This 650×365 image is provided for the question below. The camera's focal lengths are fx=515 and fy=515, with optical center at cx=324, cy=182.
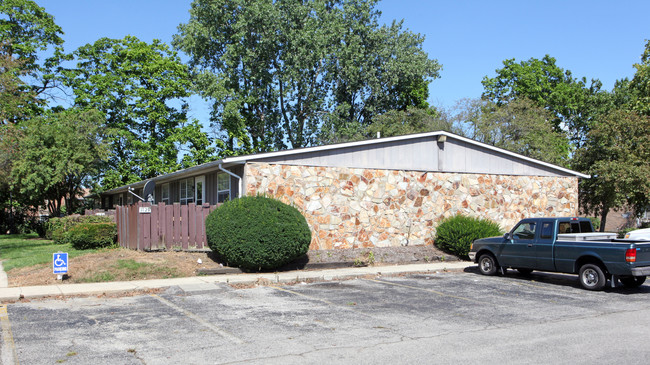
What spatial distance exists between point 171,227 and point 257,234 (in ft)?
12.8

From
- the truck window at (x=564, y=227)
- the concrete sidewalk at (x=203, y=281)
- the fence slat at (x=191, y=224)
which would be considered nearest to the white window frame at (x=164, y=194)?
the fence slat at (x=191, y=224)

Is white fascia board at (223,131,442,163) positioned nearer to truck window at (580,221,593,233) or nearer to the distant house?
the distant house

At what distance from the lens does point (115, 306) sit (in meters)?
10.0

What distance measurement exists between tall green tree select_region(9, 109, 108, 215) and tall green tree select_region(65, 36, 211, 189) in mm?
5234

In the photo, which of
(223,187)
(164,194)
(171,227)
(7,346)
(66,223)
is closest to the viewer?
(7,346)

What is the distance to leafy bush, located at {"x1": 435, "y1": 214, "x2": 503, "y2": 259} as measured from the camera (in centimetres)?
1805

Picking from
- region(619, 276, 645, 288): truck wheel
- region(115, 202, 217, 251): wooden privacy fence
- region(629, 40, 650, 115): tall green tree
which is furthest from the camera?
region(629, 40, 650, 115): tall green tree

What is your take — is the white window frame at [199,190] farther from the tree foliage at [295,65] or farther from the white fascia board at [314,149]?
the tree foliage at [295,65]

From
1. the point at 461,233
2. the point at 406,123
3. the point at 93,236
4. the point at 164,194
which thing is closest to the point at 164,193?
the point at 164,194

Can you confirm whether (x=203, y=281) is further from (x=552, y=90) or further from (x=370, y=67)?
(x=552, y=90)

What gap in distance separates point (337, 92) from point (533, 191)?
22.9m

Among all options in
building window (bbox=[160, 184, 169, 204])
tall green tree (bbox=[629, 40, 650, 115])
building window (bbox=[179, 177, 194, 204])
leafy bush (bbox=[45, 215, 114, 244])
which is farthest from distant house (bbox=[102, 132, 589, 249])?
tall green tree (bbox=[629, 40, 650, 115])

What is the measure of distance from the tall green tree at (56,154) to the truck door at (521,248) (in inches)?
922

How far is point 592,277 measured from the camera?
1209cm
